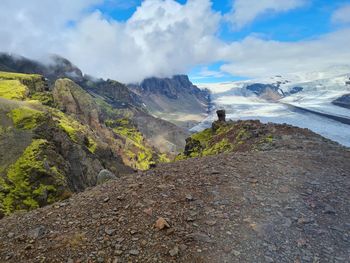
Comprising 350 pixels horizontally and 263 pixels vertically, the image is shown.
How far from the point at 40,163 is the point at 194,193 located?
136 feet

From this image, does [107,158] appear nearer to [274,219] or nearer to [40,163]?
[40,163]

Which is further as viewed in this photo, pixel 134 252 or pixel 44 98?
pixel 44 98

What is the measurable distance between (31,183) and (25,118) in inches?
759

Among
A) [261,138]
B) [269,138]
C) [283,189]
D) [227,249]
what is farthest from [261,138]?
[227,249]

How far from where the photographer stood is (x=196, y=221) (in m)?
12.9

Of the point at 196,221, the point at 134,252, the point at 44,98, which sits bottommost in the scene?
the point at 134,252

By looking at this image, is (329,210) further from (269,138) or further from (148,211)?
(269,138)

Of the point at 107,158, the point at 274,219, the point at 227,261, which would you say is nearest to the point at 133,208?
the point at 227,261

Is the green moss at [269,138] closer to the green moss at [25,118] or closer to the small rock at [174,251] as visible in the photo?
the small rock at [174,251]

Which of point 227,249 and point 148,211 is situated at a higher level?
point 148,211

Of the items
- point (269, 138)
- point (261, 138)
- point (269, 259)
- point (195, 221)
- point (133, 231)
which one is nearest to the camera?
point (269, 259)

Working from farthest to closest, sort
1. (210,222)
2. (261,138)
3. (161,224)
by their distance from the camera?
(261,138) < (210,222) < (161,224)

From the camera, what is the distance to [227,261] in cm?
1089

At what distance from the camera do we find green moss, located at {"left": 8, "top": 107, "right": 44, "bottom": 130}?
6154cm
